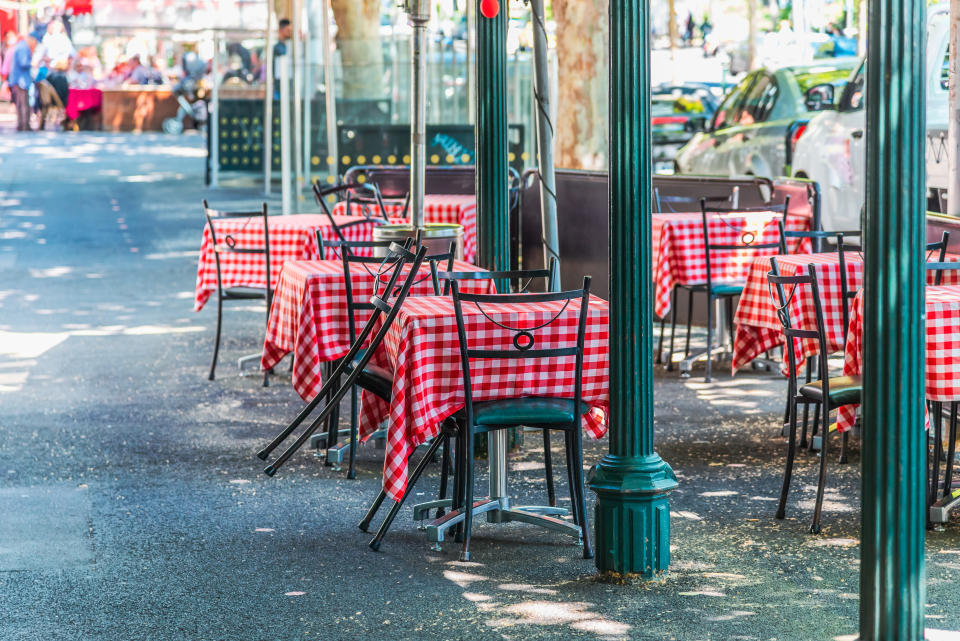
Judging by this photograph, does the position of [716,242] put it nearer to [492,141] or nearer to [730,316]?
[730,316]

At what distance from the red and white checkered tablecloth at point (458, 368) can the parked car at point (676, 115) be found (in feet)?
49.2

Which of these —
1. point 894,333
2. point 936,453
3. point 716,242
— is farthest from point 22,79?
point 894,333

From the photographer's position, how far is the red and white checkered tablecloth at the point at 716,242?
955 cm

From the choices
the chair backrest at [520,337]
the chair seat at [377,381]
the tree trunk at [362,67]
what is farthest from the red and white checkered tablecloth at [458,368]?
the tree trunk at [362,67]

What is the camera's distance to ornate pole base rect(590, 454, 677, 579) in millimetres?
5359

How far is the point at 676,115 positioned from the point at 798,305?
61.1 ft

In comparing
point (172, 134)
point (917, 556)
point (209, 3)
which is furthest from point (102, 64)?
point (917, 556)

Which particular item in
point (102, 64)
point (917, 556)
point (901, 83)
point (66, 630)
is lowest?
point (66, 630)

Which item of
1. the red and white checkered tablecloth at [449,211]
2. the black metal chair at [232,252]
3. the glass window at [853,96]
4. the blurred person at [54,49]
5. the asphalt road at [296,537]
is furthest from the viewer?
the blurred person at [54,49]

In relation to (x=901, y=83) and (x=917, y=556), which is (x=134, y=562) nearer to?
(x=917, y=556)

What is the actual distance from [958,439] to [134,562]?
164 inches

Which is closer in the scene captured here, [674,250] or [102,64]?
[674,250]

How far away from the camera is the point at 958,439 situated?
7.37 m

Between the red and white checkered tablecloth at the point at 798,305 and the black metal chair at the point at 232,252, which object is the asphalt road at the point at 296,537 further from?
the red and white checkered tablecloth at the point at 798,305
